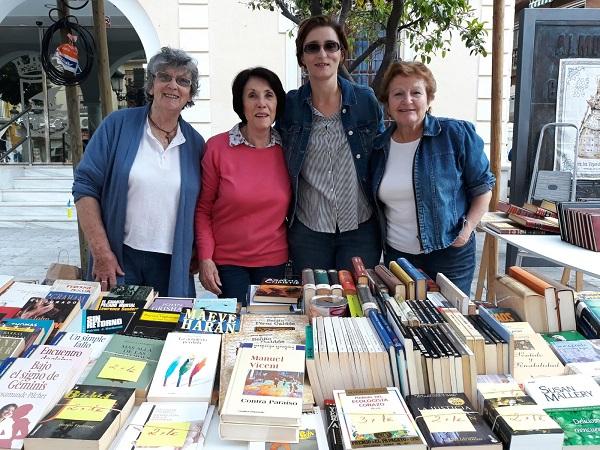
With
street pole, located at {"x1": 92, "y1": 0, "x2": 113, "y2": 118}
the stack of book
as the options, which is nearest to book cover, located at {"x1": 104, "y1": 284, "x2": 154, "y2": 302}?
street pole, located at {"x1": 92, "y1": 0, "x2": 113, "y2": 118}

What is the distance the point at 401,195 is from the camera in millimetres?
2535

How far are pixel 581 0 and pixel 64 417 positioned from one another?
16.0m

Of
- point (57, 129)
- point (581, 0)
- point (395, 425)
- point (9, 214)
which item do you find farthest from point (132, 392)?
point (581, 0)

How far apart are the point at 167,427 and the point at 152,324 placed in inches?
22.9

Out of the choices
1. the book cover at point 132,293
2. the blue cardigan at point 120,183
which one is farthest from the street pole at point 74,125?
the book cover at point 132,293

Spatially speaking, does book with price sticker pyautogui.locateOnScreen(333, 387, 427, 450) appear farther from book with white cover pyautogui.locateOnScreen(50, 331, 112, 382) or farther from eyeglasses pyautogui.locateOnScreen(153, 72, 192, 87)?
eyeglasses pyautogui.locateOnScreen(153, 72, 192, 87)

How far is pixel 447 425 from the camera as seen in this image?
50.3 inches

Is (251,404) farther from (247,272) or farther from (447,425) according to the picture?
(247,272)

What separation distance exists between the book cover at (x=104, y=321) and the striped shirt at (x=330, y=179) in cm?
107

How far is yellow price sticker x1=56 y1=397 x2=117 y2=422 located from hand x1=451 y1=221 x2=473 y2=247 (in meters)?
1.77

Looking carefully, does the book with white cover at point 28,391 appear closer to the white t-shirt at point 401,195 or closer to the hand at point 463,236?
the white t-shirt at point 401,195

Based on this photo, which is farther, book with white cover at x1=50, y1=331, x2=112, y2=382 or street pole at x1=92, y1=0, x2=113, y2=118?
street pole at x1=92, y1=0, x2=113, y2=118

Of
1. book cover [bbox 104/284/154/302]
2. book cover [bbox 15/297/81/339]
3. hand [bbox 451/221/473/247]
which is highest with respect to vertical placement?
hand [bbox 451/221/473/247]

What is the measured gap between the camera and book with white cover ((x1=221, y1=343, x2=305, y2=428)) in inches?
50.0
